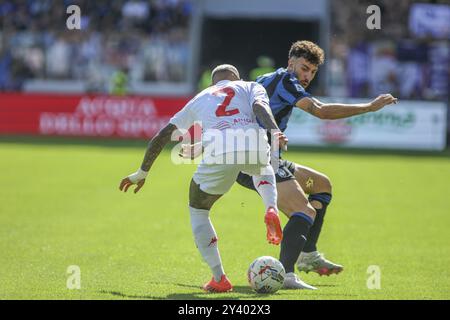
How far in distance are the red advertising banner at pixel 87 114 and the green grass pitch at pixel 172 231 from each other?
424 centimetres

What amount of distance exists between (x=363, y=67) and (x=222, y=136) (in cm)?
2425

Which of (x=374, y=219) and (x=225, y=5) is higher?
(x=225, y=5)

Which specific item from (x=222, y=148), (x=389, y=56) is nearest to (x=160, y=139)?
(x=222, y=148)

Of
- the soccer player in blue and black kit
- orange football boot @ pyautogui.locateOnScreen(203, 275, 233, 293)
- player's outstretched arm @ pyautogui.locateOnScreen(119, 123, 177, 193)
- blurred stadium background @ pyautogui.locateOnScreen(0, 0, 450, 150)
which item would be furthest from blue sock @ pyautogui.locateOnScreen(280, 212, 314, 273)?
blurred stadium background @ pyautogui.locateOnScreen(0, 0, 450, 150)

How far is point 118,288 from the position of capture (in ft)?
24.7

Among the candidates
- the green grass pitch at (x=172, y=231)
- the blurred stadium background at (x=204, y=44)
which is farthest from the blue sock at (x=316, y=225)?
the blurred stadium background at (x=204, y=44)

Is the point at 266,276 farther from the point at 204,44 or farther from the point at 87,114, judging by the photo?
the point at 204,44

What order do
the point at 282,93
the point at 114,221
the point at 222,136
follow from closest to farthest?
the point at 222,136 < the point at 282,93 < the point at 114,221

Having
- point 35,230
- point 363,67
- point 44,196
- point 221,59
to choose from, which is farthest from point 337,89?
point 35,230

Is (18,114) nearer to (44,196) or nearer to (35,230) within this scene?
(44,196)

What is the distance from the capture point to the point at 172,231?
11.7 m

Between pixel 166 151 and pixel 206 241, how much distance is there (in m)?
17.1

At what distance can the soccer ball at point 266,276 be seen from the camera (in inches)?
291

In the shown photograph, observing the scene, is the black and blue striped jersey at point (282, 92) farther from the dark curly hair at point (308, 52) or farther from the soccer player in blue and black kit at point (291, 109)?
the dark curly hair at point (308, 52)
